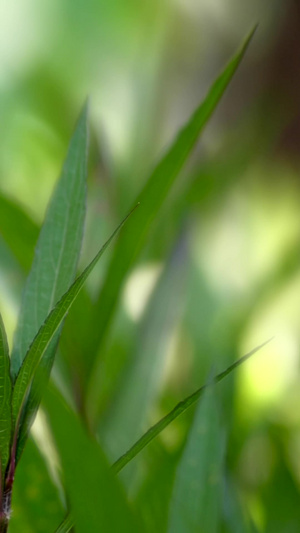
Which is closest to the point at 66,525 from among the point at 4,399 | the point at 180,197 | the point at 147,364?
the point at 4,399

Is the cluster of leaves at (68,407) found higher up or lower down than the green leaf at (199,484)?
higher up

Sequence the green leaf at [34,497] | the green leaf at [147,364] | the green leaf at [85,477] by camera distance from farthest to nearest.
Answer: the green leaf at [147,364] < the green leaf at [34,497] < the green leaf at [85,477]

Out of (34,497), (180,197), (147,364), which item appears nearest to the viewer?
(34,497)

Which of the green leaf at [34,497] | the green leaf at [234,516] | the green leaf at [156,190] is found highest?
the green leaf at [156,190]

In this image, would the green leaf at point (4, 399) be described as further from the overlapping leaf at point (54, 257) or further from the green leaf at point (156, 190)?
the green leaf at point (156, 190)

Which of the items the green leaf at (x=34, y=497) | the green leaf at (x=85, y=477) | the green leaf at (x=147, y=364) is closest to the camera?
the green leaf at (x=85, y=477)

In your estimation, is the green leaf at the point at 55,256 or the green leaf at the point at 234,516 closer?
the green leaf at the point at 55,256

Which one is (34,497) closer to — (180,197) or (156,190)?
(156,190)

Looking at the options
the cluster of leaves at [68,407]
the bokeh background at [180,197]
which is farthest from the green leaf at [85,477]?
the bokeh background at [180,197]
